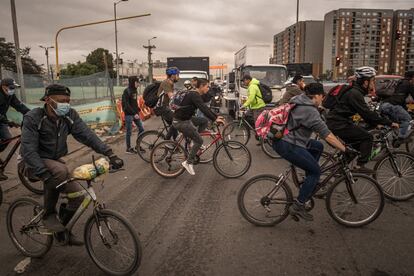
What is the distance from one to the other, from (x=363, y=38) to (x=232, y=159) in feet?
565

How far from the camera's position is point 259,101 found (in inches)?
399

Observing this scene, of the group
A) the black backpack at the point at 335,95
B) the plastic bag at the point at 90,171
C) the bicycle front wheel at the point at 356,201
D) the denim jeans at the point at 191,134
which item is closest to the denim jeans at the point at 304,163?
the bicycle front wheel at the point at 356,201

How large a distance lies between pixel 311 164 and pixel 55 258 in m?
3.05

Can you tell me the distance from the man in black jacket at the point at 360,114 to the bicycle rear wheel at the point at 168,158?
120 inches

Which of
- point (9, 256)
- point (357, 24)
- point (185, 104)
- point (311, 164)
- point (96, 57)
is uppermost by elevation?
point (357, 24)

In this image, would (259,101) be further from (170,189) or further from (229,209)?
(229,209)

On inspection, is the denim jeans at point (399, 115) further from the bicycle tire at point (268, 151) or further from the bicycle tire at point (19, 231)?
the bicycle tire at point (19, 231)

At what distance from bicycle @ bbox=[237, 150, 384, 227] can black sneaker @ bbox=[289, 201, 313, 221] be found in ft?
0.22

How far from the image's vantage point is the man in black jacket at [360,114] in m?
5.05

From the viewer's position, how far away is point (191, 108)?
6.83m

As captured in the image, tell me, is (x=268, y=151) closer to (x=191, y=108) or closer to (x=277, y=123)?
(x=191, y=108)

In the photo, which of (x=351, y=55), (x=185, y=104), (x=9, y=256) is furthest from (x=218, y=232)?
(x=351, y=55)

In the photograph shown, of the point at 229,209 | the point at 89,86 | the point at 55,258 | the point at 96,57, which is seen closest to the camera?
the point at 55,258

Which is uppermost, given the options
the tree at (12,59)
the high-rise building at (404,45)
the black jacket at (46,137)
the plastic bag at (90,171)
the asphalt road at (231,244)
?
the high-rise building at (404,45)
